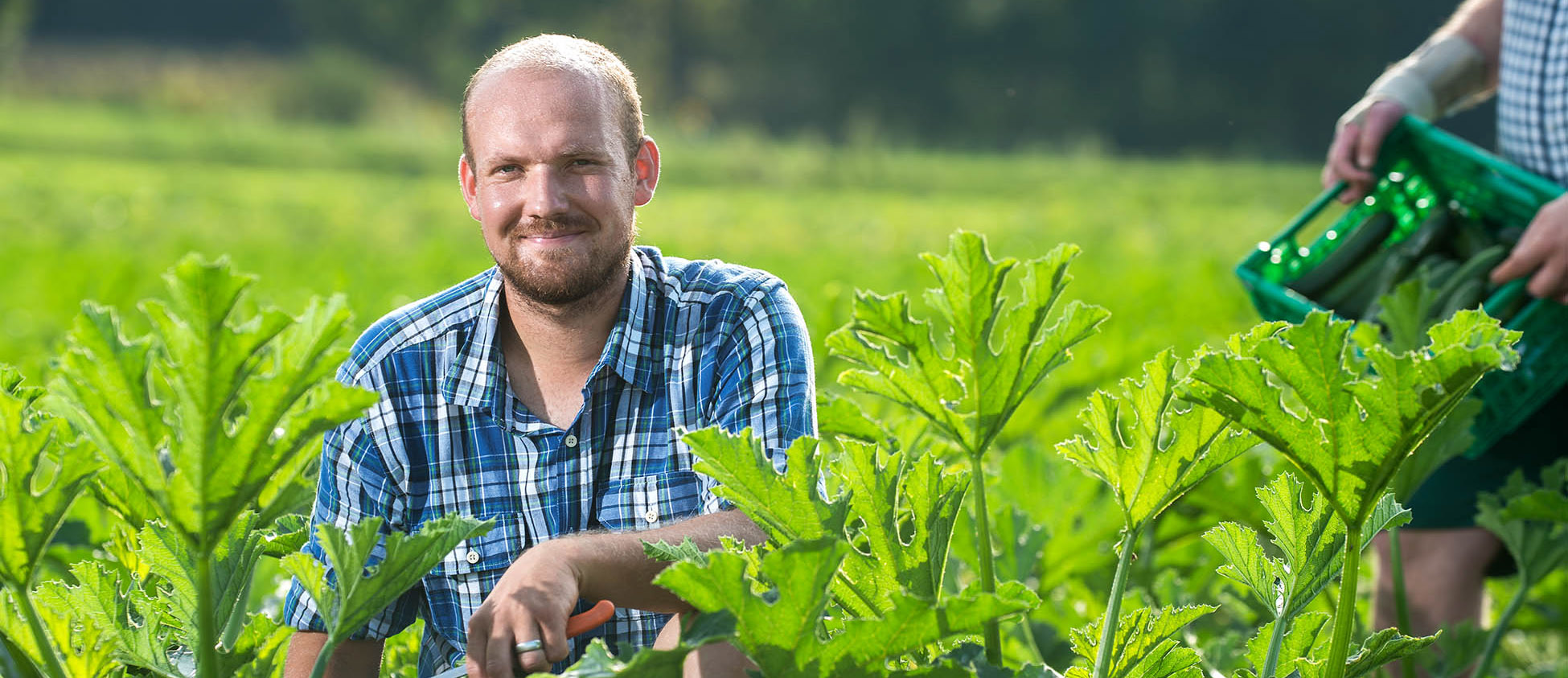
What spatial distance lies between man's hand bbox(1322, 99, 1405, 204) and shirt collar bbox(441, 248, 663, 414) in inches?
57.5

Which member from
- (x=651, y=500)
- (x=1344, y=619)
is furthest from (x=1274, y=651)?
(x=651, y=500)

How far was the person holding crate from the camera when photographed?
2.55 meters

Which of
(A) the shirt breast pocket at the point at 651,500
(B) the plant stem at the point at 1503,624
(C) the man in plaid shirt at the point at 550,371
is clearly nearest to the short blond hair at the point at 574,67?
(C) the man in plaid shirt at the point at 550,371

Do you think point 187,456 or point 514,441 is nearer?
point 187,456

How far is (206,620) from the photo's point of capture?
96cm

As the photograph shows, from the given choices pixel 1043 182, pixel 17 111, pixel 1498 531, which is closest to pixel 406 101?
pixel 17 111

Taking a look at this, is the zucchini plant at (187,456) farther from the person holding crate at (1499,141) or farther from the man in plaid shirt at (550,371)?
the person holding crate at (1499,141)

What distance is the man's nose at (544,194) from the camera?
4.87 feet

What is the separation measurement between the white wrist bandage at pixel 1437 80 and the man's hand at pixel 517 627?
2039 mm

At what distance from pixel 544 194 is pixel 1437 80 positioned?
1.98 meters

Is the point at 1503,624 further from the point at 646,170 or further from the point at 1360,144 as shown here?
the point at 646,170

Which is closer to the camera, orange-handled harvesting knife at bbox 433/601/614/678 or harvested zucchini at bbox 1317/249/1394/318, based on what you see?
orange-handled harvesting knife at bbox 433/601/614/678

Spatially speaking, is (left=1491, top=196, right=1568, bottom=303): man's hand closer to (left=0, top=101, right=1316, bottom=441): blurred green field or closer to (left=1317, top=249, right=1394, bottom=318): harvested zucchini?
(left=1317, top=249, right=1394, bottom=318): harvested zucchini

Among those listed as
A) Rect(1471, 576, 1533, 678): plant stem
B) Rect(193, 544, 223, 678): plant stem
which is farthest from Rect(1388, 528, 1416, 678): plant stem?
Rect(193, 544, 223, 678): plant stem
